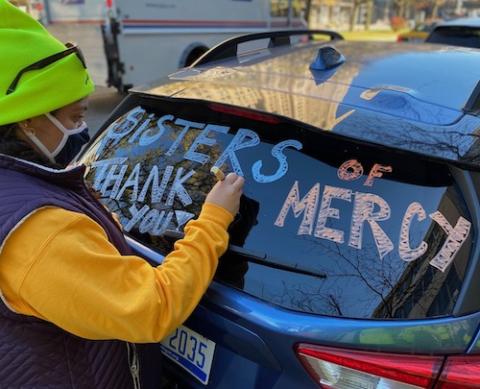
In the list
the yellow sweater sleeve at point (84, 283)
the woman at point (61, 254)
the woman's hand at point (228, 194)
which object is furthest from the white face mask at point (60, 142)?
the woman's hand at point (228, 194)

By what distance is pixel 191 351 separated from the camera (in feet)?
5.05

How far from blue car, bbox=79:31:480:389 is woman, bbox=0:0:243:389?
0.19m

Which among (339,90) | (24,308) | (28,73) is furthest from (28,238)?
(339,90)

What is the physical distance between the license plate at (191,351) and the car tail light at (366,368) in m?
0.33

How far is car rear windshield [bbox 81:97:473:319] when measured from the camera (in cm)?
132

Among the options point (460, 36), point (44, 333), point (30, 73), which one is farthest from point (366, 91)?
point (460, 36)

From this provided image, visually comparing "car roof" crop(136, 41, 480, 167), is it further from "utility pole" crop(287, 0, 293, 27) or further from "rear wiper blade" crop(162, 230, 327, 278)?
"utility pole" crop(287, 0, 293, 27)

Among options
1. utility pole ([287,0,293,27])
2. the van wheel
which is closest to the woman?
the van wheel

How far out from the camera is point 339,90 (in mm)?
1868

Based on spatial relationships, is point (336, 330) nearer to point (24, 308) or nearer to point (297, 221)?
point (297, 221)

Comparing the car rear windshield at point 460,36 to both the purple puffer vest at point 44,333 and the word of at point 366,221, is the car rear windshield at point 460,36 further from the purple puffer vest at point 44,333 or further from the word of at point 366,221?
the purple puffer vest at point 44,333

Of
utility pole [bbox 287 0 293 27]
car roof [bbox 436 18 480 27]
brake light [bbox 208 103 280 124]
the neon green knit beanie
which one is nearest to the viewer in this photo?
the neon green knit beanie

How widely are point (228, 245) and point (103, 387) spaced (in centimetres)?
53

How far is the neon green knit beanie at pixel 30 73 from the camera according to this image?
121cm
